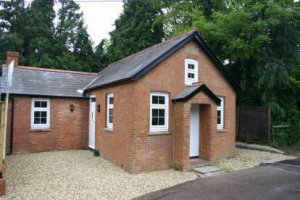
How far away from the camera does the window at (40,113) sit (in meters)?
14.5

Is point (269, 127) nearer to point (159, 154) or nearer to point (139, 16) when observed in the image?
point (159, 154)

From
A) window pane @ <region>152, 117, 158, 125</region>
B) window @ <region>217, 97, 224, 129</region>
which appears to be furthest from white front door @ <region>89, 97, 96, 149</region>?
window @ <region>217, 97, 224, 129</region>

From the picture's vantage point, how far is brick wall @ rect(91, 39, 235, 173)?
1053cm

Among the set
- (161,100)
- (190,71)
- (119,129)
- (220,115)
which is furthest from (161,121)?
(220,115)

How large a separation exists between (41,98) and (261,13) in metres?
14.4

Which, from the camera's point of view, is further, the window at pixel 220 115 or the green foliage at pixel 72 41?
the green foliage at pixel 72 41

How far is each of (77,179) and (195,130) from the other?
18.1 feet

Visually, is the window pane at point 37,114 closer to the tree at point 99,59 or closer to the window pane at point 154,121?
the window pane at point 154,121

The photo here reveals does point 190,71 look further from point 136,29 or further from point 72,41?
point 72,41

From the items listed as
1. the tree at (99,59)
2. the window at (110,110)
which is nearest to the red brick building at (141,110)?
the window at (110,110)

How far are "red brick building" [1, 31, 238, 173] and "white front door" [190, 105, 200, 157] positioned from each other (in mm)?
21

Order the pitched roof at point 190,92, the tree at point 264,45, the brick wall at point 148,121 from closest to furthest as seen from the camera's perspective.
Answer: the brick wall at point 148,121, the pitched roof at point 190,92, the tree at point 264,45

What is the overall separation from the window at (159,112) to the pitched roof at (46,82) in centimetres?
616

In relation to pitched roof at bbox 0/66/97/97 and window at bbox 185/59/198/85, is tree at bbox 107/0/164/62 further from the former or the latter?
window at bbox 185/59/198/85
